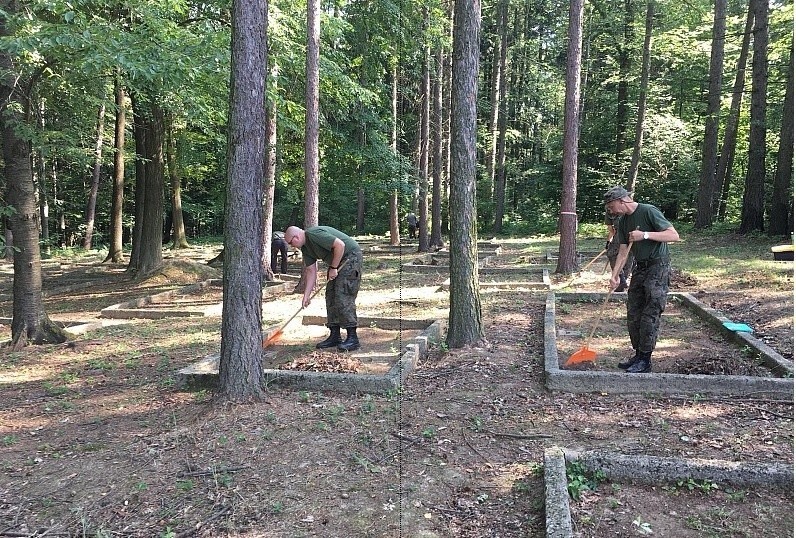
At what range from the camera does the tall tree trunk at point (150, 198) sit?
1391 cm

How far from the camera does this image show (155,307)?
34.9 ft

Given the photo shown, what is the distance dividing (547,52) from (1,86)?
A: 31.8 metres

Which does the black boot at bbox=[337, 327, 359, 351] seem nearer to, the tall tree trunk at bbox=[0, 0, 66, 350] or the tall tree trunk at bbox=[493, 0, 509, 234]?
the tall tree trunk at bbox=[0, 0, 66, 350]

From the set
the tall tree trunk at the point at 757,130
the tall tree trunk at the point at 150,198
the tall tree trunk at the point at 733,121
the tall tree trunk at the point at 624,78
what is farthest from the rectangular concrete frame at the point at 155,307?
the tall tree trunk at the point at 624,78

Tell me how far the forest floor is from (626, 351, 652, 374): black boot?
27 centimetres

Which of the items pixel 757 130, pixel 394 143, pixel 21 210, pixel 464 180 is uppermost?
pixel 757 130

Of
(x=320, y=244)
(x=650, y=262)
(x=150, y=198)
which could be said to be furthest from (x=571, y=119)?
(x=150, y=198)

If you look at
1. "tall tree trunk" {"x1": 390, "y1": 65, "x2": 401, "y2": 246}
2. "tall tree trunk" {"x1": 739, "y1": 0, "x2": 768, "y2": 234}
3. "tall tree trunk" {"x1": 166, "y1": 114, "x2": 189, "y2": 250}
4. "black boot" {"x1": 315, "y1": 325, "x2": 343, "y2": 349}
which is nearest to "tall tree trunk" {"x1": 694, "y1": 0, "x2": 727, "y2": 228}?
"tall tree trunk" {"x1": 739, "y1": 0, "x2": 768, "y2": 234}

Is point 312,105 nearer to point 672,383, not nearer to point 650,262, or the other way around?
point 650,262

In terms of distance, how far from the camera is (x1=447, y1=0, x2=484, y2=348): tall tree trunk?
6145 mm

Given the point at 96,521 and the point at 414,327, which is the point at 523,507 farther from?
the point at 414,327

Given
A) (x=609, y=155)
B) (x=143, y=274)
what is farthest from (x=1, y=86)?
(x=609, y=155)

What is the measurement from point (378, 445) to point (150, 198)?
11.9 m

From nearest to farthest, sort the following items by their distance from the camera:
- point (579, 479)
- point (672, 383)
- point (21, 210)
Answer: point (579, 479)
point (672, 383)
point (21, 210)
